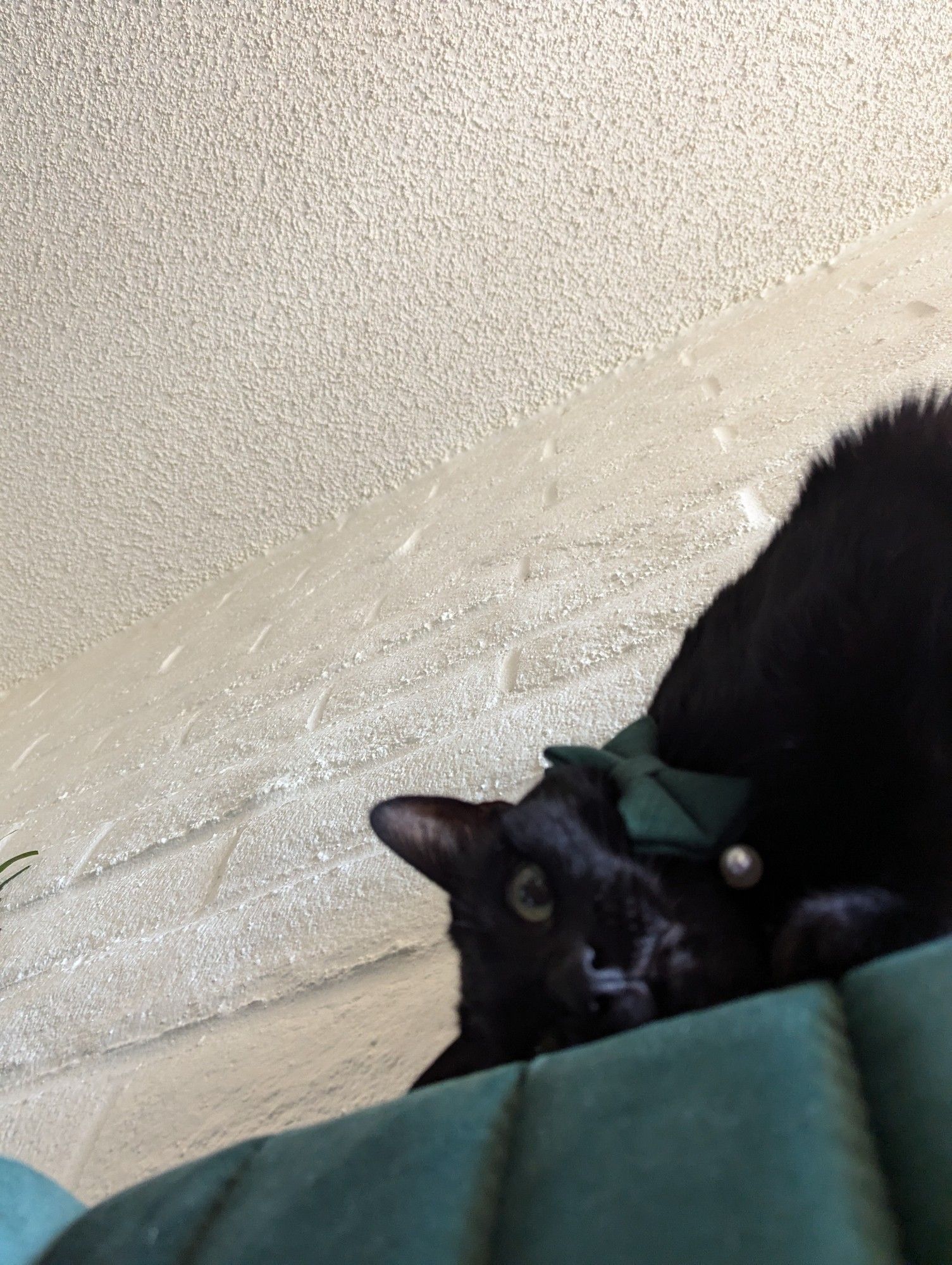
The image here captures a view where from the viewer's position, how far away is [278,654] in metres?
1.55

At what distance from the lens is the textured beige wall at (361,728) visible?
81 centimetres

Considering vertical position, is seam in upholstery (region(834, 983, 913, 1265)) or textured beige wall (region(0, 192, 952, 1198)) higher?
seam in upholstery (region(834, 983, 913, 1265))

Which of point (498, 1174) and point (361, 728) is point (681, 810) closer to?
point (498, 1174)

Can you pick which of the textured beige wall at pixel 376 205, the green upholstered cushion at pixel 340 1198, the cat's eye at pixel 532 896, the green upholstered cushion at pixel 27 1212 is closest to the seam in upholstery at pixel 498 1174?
the green upholstered cushion at pixel 340 1198

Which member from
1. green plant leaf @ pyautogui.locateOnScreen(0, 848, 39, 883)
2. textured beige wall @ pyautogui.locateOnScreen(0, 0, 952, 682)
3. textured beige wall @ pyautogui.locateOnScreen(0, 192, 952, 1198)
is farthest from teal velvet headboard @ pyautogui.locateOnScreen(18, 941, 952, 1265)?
textured beige wall @ pyautogui.locateOnScreen(0, 0, 952, 682)

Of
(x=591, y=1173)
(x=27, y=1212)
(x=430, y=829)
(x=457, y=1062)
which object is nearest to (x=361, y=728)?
(x=430, y=829)

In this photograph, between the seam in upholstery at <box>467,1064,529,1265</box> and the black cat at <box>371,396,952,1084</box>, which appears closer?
the seam in upholstery at <box>467,1064,529,1265</box>

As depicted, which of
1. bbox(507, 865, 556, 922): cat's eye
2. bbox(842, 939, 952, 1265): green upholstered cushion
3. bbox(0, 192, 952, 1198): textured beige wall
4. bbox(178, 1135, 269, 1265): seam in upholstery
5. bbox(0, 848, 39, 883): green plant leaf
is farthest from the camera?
bbox(0, 848, 39, 883): green plant leaf

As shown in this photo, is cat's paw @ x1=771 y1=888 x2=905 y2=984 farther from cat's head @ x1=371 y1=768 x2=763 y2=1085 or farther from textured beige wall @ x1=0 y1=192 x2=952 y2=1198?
textured beige wall @ x1=0 y1=192 x2=952 y2=1198

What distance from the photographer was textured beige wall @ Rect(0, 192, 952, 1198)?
0.81 meters

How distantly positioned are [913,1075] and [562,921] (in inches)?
9.8

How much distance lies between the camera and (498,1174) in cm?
38

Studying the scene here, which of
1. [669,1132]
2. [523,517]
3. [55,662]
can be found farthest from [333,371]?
[669,1132]

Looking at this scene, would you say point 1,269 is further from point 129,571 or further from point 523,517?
point 523,517
